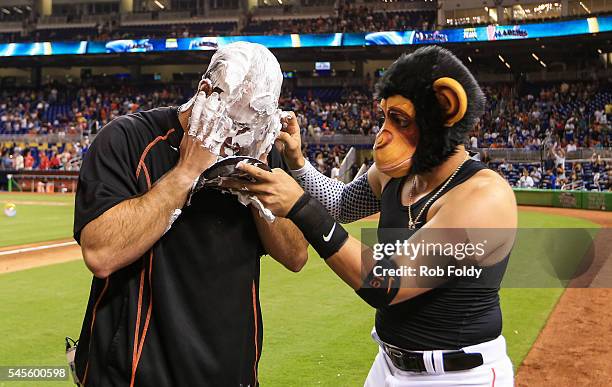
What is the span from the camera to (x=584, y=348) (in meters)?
6.38

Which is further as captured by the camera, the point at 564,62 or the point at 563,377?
the point at 564,62

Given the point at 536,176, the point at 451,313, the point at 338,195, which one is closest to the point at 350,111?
the point at 536,176

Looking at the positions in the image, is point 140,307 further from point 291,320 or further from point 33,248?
point 33,248

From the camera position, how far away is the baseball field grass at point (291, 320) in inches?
217

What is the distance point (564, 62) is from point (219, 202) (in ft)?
145

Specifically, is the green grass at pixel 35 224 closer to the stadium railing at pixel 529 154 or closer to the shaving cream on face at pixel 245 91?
the shaving cream on face at pixel 245 91

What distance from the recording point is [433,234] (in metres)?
2.30

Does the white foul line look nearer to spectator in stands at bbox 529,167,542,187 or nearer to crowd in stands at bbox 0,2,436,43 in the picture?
spectator in stands at bbox 529,167,542,187

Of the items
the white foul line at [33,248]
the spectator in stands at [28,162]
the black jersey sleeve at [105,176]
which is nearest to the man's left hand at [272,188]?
the black jersey sleeve at [105,176]

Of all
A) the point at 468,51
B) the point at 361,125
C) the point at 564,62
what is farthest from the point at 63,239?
the point at 564,62

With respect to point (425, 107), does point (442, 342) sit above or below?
below

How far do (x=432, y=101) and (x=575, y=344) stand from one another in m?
5.16

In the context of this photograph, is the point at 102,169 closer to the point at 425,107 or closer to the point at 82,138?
the point at 425,107

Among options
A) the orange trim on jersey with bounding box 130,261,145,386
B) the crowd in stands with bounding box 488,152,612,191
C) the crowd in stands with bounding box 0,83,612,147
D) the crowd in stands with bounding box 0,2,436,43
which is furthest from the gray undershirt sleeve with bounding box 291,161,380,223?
the crowd in stands with bounding box 0,2,436,43
